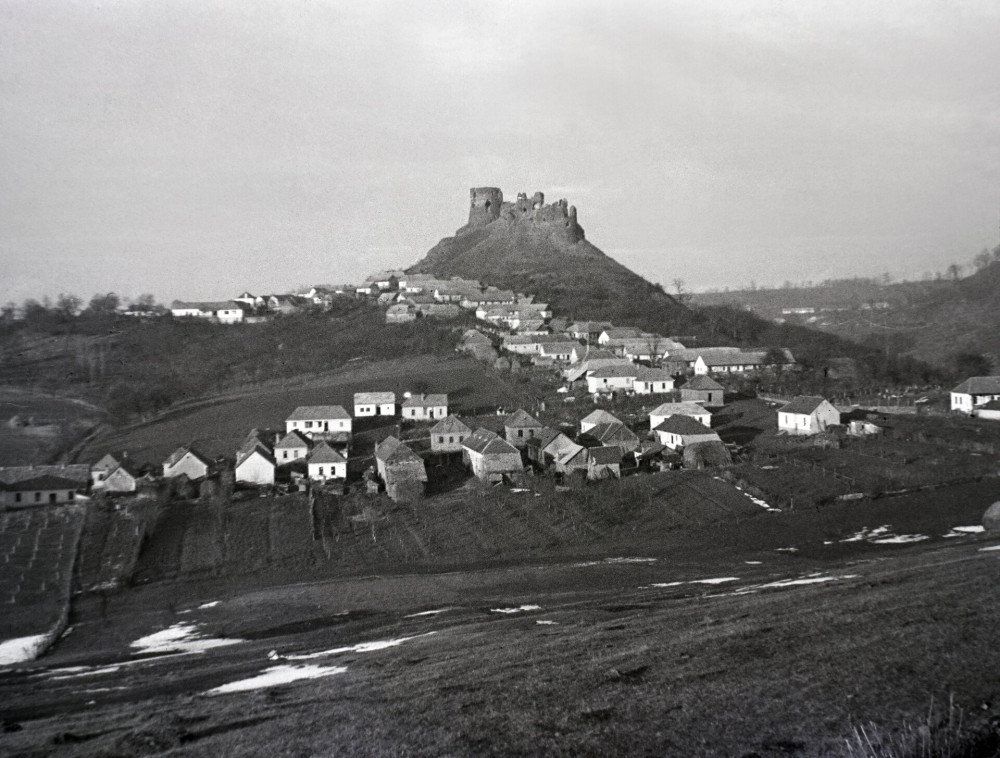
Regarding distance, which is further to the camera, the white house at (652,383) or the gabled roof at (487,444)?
the white house at (652,383)

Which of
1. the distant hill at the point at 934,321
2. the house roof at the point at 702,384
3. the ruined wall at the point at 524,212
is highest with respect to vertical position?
the ruined wall at the point at 524,212

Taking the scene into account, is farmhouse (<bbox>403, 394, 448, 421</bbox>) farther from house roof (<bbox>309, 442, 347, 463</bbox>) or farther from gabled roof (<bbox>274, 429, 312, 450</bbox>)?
house roof (<bbox>309, 442, 347, 463</bbox>)

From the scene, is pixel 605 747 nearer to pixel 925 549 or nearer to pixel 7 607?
pixel 925 549

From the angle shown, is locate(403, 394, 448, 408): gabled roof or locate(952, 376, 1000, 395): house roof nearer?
locate(952, 376, 1000, 395): house roof

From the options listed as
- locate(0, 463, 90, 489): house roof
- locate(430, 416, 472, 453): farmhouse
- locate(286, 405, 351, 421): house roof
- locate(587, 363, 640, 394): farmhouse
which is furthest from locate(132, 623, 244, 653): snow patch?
locate(587, 363, 640, 394): farmhouse

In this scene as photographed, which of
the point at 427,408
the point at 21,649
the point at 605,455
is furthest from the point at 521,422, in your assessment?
the point at 21,649

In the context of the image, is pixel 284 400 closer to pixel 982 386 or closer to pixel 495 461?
pixel 495 461

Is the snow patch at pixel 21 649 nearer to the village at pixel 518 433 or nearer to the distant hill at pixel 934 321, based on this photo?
the village at pixel 518 433

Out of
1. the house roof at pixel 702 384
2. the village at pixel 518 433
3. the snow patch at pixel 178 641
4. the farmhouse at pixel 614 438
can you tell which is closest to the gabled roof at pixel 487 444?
the village at pixel 518 433
